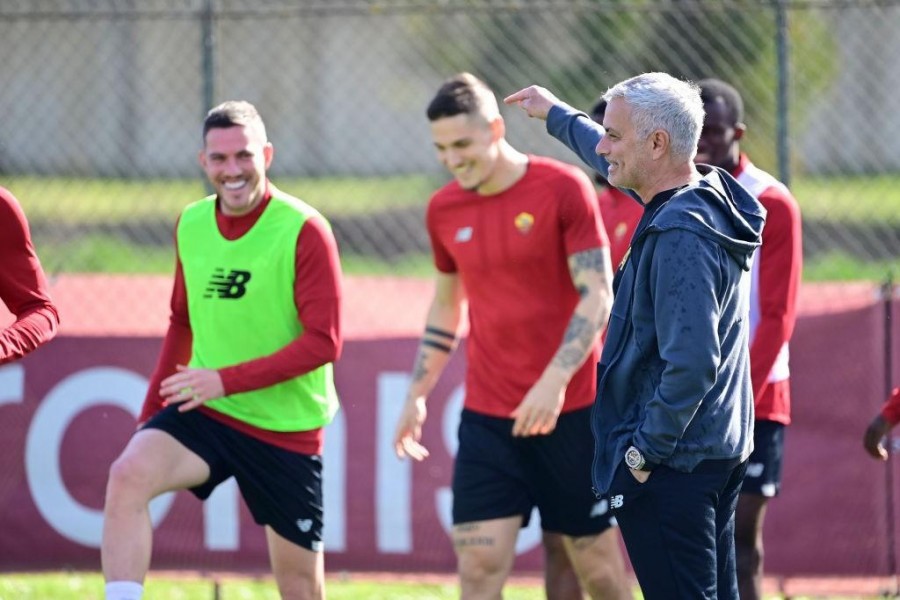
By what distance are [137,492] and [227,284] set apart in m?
0.90

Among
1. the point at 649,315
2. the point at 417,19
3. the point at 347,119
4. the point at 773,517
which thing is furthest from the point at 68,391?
the point at 347,119

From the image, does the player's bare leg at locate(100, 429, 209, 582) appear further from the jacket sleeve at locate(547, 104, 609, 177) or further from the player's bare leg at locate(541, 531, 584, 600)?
the jacket sleeve at locate(547, 104, 609, 177)

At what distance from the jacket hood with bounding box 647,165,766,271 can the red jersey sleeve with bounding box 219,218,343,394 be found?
1892 millimetres

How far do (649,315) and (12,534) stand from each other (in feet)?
14.9

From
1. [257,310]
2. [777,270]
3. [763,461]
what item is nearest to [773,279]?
[777,270]

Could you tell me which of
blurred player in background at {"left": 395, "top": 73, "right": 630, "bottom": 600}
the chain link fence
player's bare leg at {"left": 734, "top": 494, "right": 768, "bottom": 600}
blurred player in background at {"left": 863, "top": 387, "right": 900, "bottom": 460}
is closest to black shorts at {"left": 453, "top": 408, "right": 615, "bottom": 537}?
blurred player in background at {"left": 395, "top": 73, "right": 630, "bottom": 600}

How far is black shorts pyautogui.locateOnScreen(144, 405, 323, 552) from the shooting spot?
5.39 metres

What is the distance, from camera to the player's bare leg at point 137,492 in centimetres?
507

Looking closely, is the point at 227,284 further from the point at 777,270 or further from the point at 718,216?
the point at 718,216

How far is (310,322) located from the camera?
17.5 ft

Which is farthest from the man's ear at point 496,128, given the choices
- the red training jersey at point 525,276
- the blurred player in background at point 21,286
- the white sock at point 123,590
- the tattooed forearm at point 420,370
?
the white sock at point 123,590

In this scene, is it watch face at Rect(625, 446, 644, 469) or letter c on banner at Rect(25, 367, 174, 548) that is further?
letter c on banner at Rect(25, 367, 174, 548)

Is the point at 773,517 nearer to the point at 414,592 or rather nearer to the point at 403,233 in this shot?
the point at 414,592

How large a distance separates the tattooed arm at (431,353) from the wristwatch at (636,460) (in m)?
1.98
